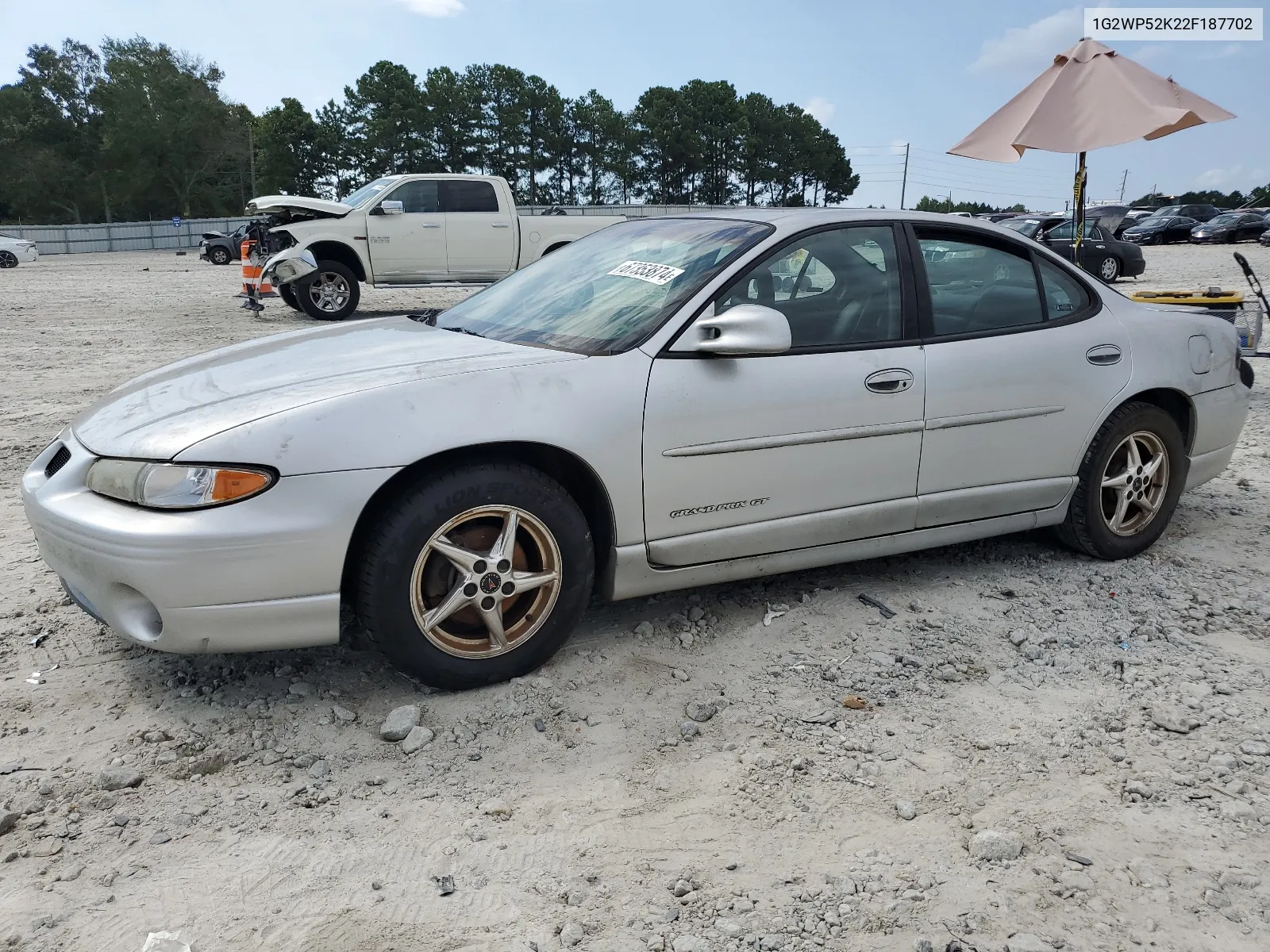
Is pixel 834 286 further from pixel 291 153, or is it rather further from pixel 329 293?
pixel 291 153

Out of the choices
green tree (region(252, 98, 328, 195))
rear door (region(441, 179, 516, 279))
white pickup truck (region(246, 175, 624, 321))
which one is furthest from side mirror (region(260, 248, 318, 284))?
green tree (region(252, 98, 328, 195))

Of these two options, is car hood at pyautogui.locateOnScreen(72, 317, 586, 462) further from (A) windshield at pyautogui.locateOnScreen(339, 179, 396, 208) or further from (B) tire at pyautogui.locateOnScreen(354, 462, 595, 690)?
(A) windshield at pyautogui.locateOnScreen(339, 179, 396, 208)

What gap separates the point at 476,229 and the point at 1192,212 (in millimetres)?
32544

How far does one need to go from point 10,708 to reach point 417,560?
1319 mm

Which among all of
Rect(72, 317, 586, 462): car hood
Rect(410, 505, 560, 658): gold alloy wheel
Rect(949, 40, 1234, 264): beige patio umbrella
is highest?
Rect(949, 40, 1234, 264): beige patio umbrella

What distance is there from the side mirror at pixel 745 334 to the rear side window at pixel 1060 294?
147cm

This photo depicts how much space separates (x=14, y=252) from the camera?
2756cm

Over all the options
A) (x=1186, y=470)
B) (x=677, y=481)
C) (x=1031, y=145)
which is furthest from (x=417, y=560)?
(x=1031, y=145)

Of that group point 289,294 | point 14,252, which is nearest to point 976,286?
point 289,294

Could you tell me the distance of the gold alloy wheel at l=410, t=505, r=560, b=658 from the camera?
9.47 ft

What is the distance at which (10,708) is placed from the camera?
9.59ft

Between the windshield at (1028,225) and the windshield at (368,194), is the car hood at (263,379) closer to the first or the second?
the windshield at (368,194)

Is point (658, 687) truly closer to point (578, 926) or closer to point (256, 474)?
point (578, 926)

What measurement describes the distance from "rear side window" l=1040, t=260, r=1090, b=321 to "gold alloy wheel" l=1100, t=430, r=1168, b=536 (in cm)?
59
